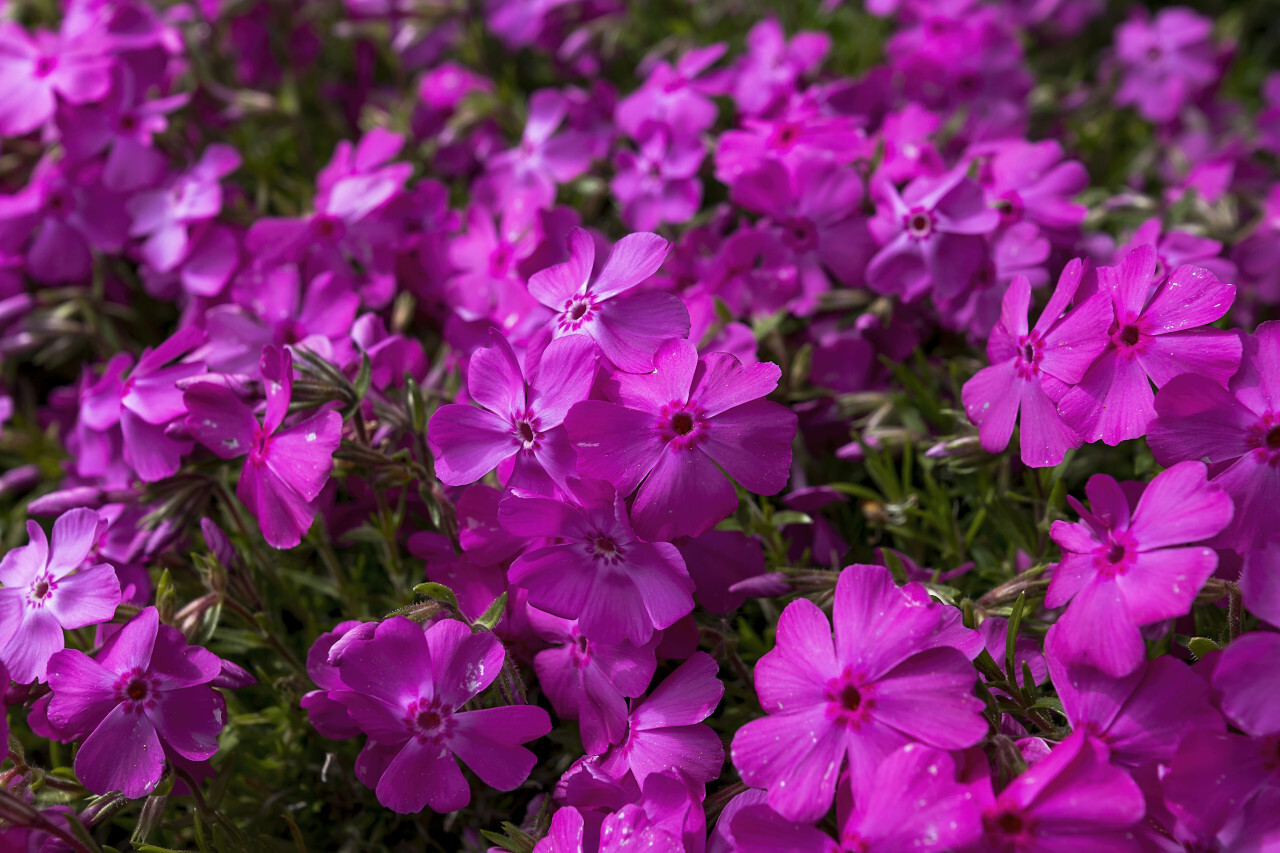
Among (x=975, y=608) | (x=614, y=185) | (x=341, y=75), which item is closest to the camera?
(x=975, y=608)

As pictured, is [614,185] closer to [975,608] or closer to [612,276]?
[612,276]

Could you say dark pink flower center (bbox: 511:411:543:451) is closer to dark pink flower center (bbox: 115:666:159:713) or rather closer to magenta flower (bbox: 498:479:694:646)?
magenta flower (bbox: 498:479:694:646)

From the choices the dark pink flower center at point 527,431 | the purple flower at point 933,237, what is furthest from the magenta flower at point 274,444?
the purple flower at point 933,237

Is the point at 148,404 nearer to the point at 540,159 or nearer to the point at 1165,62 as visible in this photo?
the point at 540,159

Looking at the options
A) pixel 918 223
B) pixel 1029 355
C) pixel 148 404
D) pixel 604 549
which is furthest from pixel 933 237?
pixel 148 404

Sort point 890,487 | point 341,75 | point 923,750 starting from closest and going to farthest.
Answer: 1. point 923,750
2. point 890,487
3. point 341,75

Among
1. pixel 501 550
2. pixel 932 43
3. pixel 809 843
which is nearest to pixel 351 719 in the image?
pixel 501 550
